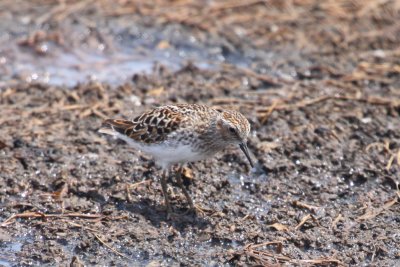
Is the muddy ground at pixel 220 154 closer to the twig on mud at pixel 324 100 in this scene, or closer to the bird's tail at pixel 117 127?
the twig on mud at pixel 324 100

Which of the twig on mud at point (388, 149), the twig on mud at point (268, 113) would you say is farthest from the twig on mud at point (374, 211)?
the twig on mud at point (268, 113)

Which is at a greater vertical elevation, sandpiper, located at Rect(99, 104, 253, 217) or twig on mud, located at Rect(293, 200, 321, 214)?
sandpiper, located at Rect(99, 104, 253, 217)

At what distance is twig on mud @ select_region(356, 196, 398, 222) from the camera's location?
803cm

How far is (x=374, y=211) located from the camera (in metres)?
8.14

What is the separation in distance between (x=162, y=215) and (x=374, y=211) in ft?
7.02

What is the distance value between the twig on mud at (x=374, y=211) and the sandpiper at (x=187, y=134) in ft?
4.17

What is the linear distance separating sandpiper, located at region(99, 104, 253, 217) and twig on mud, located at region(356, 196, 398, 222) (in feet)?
4.17

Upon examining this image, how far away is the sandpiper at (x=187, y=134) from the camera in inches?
305

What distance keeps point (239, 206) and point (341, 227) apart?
40.9 inches

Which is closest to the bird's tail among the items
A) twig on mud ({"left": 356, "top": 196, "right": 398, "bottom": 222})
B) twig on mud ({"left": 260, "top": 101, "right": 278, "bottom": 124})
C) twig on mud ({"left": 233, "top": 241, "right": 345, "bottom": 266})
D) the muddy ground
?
the muddy ground

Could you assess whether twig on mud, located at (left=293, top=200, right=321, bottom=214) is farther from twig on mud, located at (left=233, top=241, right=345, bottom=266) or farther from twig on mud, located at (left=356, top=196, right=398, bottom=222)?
twig on mud, located at (left=233, top=241, right=345, bottom=266)

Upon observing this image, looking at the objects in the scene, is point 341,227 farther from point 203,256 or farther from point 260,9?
point 260,9

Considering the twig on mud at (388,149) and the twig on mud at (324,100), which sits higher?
the twig on mud at (388,149)

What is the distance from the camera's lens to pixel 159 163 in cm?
807
